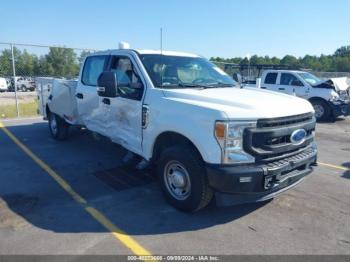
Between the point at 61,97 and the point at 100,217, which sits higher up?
the point at 61,97

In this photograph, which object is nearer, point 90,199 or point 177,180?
point 177,180

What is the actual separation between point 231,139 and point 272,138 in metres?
0.53

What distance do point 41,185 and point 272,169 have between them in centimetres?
353

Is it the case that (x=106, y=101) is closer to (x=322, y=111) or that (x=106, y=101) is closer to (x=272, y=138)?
(x=272, y=138)

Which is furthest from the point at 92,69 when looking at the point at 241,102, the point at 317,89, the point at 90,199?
the point at 317,89

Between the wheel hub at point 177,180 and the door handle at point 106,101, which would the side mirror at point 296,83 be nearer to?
the door handle at point 106,101

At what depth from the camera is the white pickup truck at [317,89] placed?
12.8 meters

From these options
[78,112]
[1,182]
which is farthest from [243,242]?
[78,112]

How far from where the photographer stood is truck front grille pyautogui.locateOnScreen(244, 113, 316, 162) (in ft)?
12.1

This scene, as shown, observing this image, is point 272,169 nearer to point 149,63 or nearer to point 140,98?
point 140,98

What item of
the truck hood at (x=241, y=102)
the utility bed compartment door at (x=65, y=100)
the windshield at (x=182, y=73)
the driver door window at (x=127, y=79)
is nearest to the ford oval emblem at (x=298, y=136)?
the truck hood at (x=241, y=102)

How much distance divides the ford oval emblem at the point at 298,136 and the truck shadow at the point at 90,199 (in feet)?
3.40

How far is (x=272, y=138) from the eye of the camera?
3838 millimetres

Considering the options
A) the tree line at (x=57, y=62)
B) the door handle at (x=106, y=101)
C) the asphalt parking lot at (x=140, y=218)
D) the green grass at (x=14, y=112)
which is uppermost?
the tree line at (x=57, y=62)
